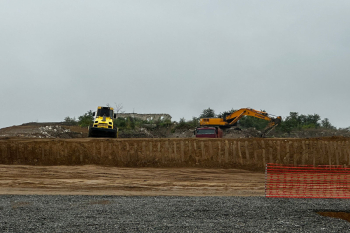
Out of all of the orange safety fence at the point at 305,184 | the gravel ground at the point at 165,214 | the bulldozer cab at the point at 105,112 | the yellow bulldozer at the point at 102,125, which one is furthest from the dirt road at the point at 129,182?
the bulldozer cab at the point at 105,112

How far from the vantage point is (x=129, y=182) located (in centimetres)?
1742

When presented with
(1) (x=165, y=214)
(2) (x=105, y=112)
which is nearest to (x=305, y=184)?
(1) (x=165, y=214)

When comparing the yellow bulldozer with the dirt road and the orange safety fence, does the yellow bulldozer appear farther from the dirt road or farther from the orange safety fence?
the orange safety fence

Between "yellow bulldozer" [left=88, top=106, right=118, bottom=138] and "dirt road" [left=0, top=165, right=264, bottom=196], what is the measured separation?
7.44 metres

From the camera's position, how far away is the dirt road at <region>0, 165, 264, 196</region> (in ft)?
50.4

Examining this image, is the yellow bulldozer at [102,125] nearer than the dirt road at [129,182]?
No

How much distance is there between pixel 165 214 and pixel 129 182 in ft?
23.3

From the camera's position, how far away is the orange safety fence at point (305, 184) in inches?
590

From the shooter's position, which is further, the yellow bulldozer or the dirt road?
the yellow bulldozer

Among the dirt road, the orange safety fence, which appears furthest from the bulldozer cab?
the orange safety fence

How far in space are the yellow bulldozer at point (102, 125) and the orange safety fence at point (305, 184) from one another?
12.5 meters

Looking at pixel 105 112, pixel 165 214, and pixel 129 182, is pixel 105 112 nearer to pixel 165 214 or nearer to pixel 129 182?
pixel 129 182

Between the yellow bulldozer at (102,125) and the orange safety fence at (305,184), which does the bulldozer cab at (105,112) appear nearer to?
the yellow bulldozer at (102,125)

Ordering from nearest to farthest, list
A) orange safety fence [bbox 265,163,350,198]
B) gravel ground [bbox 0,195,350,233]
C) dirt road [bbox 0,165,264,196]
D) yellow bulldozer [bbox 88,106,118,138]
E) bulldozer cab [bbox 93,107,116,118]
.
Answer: gravel ground [bbox 0,195,350,233]
orange safety fence [bbox 265,163,350,198]
dirt road [bbox 0,165,264,196]
yellow bulldozer [bbox 88,106,118,138]
bulldozer cab [bbox 93,107,116,118]
